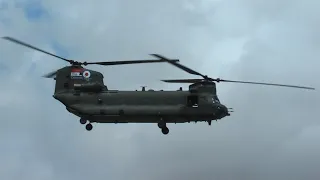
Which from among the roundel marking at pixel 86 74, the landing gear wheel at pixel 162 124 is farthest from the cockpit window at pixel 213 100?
the roundel marking at pixel 86 74

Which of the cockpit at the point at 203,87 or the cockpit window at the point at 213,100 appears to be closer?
the cockpit window at the point at 213,100

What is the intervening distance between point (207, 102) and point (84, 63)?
15.4 m

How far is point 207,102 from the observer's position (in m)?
59.8

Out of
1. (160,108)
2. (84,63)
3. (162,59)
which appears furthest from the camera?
(84,63)

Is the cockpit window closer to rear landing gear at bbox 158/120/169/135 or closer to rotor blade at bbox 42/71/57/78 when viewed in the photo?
rear landing gear at bbox 158/120/169/135

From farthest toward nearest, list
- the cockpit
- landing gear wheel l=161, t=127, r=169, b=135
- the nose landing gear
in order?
the nose landing gear < the cockpit < landing gear wheel l=161, t=127, r=169, b=135

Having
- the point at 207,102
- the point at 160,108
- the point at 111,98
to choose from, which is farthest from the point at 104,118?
the point at 207,102

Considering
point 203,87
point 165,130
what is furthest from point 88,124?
point 203,87

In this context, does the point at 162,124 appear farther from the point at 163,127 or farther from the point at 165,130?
the point at 165,130

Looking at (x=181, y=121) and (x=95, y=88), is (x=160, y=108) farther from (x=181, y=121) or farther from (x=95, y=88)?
(x=95, y=88)

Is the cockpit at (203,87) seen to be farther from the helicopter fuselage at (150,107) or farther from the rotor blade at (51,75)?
the rotor blade at (51,75)

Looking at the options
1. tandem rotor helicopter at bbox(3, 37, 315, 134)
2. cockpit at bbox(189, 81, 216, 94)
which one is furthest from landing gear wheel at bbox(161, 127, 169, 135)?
cockpit at bbox(189, 81, 216, 94)

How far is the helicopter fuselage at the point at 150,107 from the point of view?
59594 millimetres

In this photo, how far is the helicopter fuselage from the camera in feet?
196
